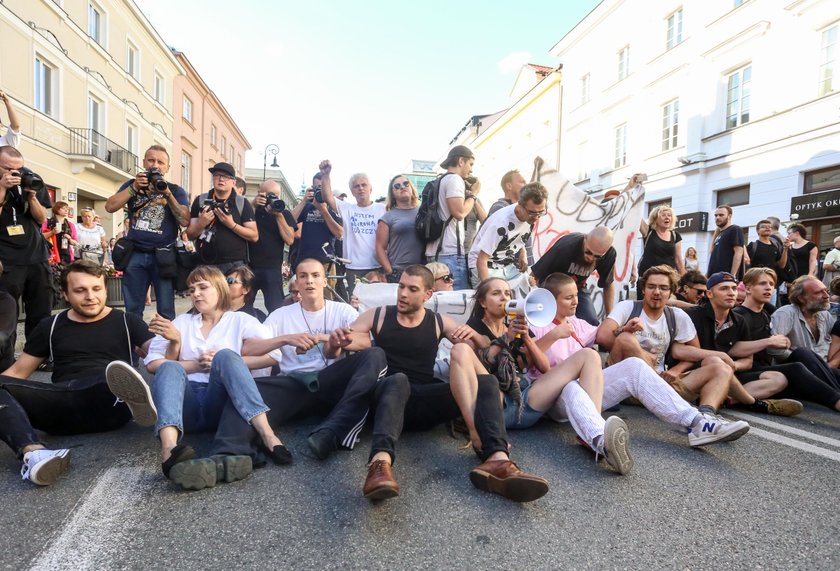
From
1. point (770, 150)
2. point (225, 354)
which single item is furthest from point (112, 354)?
point (770, 150)

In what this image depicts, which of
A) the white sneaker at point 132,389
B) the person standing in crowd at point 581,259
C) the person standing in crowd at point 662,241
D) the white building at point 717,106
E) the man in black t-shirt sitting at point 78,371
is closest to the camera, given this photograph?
the white sneaker at point 132,389

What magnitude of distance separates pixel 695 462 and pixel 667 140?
17.1m

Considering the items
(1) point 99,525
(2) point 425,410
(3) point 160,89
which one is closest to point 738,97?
(2) point 425,410

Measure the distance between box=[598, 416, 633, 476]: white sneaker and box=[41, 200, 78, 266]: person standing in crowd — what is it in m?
8.45

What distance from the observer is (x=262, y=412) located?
2.81m

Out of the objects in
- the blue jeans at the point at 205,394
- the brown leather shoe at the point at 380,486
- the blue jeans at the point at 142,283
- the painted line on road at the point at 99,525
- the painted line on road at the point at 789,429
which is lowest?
the painted line on road at the point at 99,525

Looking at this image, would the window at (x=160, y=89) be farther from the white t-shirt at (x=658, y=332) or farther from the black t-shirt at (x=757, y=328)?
the black t-shirt at (x=757, y=328)

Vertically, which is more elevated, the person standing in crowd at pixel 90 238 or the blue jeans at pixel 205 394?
the person standing in crowd at pixel 90 238

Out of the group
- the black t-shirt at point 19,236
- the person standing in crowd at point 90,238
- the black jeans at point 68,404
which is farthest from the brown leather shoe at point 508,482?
the person standing in crowd at point 90,238

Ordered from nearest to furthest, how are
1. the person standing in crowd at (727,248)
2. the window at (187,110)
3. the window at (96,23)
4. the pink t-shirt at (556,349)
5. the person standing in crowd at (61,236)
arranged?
the pink t-shirt at (556,349)
the person standing in crowd at (727,248)
the person standing in crowd at (61,236)
the window at (96,23)
the window at (187,110)

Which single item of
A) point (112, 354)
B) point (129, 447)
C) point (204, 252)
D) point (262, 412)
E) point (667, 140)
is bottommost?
point (129, 447)

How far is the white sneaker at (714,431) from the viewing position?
9.37 ft

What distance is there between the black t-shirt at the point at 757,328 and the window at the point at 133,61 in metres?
25.6

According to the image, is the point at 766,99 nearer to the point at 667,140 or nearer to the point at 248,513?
the point at 667,140
